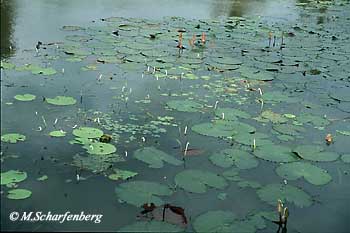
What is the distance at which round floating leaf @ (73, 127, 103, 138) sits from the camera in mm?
3787

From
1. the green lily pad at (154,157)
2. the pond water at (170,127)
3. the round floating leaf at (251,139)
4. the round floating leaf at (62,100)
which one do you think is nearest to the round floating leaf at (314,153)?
the pond water at (170,127)

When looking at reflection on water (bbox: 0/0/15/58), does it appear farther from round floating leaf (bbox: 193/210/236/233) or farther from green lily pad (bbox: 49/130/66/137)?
round floating leaf (bbox: 193/210/236/233)

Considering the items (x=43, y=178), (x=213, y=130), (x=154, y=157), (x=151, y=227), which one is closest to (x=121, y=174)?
(x=154, y=157)

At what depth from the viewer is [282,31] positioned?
879 cm

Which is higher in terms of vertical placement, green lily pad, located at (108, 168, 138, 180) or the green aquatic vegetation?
the green aquatic vegetation

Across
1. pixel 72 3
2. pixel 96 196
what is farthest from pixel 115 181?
pixel 72 3

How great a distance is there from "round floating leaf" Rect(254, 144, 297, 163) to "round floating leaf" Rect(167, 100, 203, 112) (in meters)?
0.97

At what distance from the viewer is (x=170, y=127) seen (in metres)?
4.18

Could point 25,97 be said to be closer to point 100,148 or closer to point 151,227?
point 100,148

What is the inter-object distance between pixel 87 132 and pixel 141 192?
982 millimetres

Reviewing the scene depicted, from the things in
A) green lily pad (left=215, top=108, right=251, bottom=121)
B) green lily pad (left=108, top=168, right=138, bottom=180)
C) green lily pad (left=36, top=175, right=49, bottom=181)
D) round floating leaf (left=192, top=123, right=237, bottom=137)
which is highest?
green lily pad (left=215, top=108, right=251, bottom=121)

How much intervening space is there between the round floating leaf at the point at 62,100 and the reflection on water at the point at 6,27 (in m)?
1.66

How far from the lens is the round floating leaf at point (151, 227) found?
2.73 m

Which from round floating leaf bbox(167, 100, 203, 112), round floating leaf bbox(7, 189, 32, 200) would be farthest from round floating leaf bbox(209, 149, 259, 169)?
round floating leaf bbox(7, 189, 32, 200)
